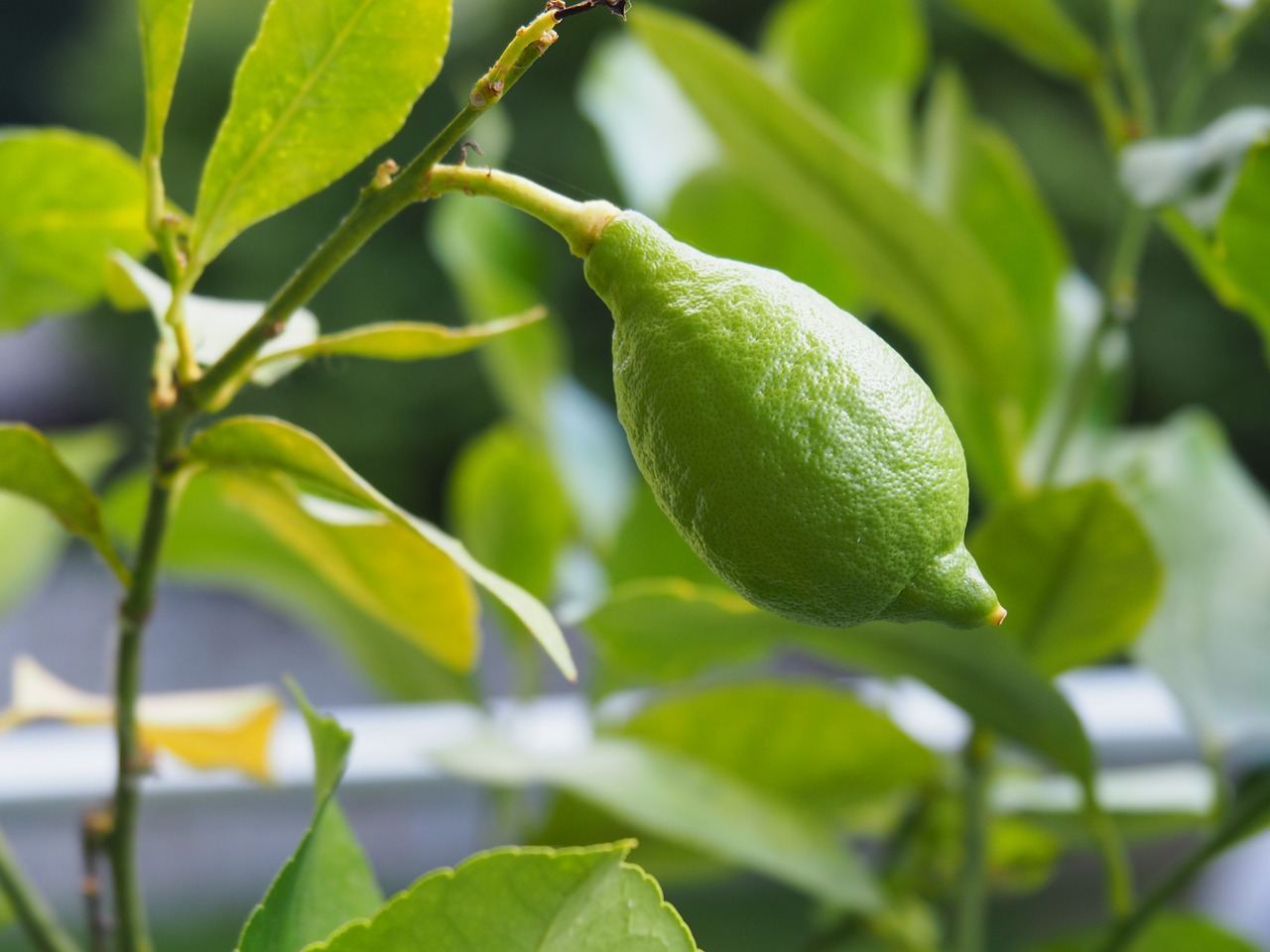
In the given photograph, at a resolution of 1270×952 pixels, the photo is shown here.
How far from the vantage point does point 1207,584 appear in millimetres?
442

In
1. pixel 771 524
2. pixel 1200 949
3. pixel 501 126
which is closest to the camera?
pixel 771 524

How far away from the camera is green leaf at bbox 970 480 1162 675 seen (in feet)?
1.07

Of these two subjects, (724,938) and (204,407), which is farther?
(724,938)

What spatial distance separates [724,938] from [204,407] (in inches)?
23.0

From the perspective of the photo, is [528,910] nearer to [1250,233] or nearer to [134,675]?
[134,675]

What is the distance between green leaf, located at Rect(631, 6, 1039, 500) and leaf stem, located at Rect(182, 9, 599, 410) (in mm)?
174

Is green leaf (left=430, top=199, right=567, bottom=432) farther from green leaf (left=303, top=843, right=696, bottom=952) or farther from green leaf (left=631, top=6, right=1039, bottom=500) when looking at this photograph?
green leaf (left=303, top=843, right=696, bottom=952)

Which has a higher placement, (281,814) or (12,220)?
(12,220)

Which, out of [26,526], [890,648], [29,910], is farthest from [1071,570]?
[26,526]

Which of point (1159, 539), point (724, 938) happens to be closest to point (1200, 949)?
point (1159, 539)

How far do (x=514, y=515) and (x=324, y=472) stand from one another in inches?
12.8

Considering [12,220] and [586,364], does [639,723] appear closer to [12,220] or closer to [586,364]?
[12,220]

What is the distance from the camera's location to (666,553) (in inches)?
19.1

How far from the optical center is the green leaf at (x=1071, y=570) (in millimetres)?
325
